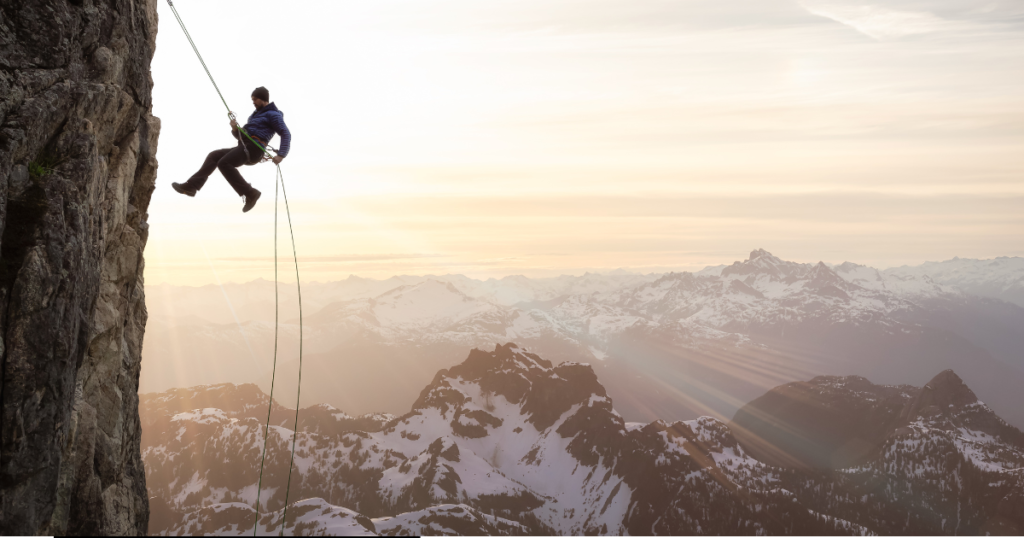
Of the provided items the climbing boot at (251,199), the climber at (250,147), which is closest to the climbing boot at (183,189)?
the climber at (250,147)

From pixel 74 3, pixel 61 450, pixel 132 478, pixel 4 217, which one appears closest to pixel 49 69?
pixel 74 3

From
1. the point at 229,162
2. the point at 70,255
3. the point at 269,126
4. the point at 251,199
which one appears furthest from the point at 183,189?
the point at 70,255

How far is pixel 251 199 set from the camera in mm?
21141

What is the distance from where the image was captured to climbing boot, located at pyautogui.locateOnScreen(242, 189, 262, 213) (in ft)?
68.7

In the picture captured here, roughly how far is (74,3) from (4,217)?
561 centimetres

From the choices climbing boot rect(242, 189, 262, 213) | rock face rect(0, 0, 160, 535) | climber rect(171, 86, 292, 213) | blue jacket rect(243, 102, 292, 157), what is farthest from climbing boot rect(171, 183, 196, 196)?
blue jacket rect(243, 102, 292, 157)

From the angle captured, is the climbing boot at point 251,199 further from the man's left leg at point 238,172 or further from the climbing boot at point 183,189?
the climbing boot at point 183,189

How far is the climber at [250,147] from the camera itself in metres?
19.9

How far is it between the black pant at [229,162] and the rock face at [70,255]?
56.2 inches

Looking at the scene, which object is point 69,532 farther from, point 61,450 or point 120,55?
point 120,55

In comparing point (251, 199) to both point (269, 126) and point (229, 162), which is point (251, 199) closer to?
point (229, 162)

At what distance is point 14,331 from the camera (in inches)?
500

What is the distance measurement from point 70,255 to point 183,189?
6.16m

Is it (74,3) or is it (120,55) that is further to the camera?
(120,55)
